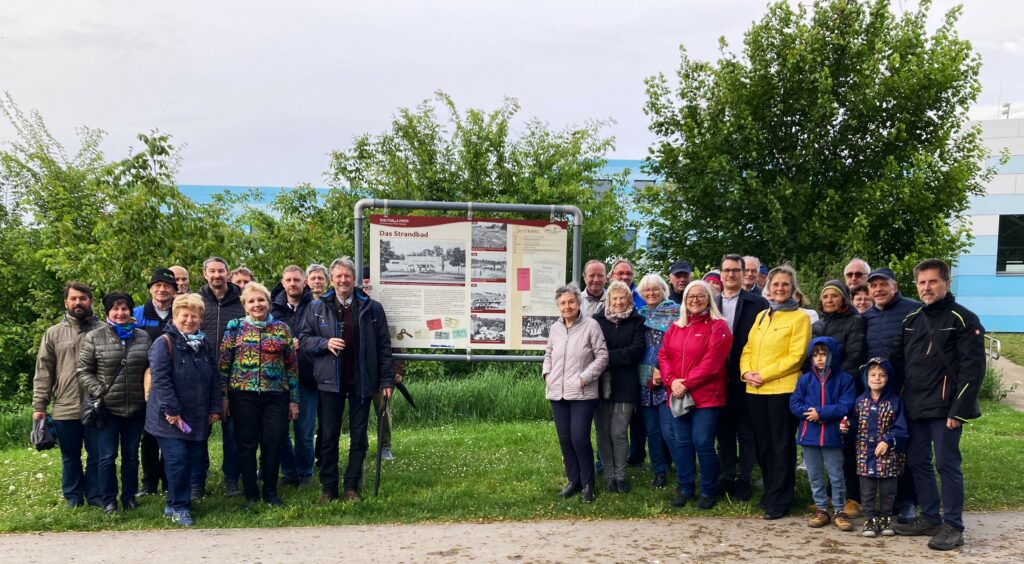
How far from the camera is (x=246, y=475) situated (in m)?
6.09

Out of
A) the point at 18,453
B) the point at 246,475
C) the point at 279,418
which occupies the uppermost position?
the point at 279,418

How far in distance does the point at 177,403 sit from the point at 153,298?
129 centimetres

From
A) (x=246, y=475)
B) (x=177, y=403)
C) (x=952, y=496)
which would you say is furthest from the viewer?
(x=246, y=475)

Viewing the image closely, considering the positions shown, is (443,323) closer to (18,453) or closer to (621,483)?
(621,483)

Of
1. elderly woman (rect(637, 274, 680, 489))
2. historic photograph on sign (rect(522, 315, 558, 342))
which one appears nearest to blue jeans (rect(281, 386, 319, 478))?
historic photograph on sign (rect(522, 315, 558, 342))

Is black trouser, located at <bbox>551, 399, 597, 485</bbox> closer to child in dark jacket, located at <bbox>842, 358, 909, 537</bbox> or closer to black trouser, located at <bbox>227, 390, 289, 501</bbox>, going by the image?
child in dark jacket, located at <bbox>842, 358, 909, 537</bbox>

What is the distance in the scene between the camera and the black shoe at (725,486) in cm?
626

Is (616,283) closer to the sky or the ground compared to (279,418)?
closer to the sky

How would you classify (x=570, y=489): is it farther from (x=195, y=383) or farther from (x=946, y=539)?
(x=195, y=383)

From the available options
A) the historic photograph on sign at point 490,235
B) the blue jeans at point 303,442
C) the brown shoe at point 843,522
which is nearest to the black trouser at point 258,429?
the blue jeans at point 303,442

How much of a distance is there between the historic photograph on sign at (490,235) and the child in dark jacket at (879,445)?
10.7 ft

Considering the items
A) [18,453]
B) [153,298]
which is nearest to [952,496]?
[153,298]

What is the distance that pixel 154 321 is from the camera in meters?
6.38

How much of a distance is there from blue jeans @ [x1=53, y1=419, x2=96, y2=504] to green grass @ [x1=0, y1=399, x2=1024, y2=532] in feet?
0.52
